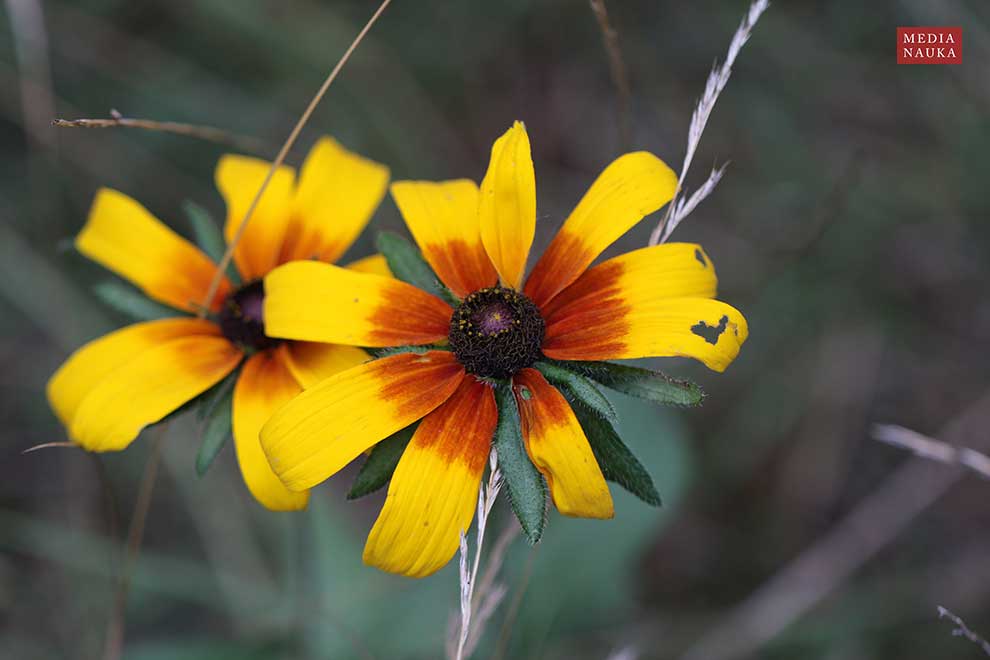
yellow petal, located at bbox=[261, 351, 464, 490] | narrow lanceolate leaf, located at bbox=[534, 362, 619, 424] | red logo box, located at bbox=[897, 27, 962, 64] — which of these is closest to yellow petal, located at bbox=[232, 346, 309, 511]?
yellow petal, located at bbox=[261, 351, 464, 490]

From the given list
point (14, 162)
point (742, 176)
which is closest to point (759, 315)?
point (742, 176)

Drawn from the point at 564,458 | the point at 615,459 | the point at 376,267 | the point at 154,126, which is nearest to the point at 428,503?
the point at 564,458

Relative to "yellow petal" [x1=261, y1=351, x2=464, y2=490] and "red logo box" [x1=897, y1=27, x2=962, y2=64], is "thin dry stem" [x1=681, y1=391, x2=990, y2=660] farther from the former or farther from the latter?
"yellow petal" [x1=261, y1=351, x2=464, y2=490]

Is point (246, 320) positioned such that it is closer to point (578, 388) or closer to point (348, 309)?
point (348, 309)

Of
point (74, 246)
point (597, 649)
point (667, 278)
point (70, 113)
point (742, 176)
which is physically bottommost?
point (597, 649)

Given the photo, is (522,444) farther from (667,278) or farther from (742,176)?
(742,176)

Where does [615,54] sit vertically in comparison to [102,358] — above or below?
above
